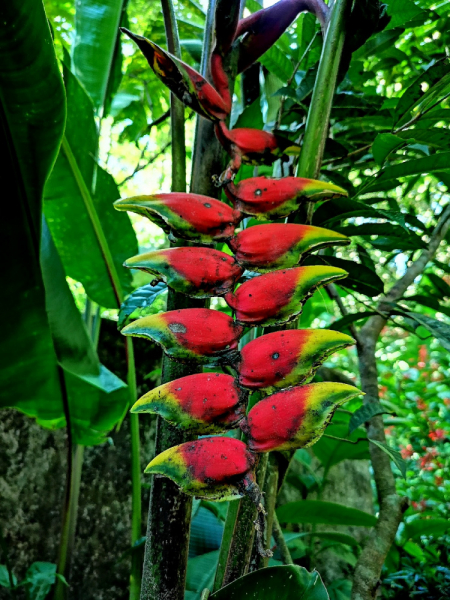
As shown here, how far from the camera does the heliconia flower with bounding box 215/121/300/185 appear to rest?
1.12 feet

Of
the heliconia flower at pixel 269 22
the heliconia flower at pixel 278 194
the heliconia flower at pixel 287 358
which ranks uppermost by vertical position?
the heliconia flower at pixel 269 22

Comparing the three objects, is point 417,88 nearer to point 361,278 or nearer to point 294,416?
point 361,278

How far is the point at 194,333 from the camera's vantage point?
265mm

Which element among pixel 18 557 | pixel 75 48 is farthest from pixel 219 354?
pixel 18 557

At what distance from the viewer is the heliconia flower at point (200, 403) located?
0.25 meters

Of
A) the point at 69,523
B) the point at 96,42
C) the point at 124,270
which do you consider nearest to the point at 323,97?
the point at 124,270

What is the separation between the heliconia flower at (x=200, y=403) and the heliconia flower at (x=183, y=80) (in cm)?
19

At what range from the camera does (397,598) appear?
121cm

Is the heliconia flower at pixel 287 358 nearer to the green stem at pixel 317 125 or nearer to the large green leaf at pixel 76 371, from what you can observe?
the green stem at pixel 317 125

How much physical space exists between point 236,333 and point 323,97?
0.20 meters

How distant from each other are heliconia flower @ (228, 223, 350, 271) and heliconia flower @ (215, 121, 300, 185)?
0.07 m

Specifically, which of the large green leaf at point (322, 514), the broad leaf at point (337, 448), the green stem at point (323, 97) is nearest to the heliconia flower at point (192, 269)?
the green stem at point (323, 97)

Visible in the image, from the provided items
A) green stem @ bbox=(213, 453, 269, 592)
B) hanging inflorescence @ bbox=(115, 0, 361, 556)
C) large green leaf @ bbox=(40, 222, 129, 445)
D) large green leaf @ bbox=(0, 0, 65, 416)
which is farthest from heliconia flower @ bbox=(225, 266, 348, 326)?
large green leaf @ bbox=(40, 222, 129, 445)

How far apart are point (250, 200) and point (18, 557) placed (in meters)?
1.15
